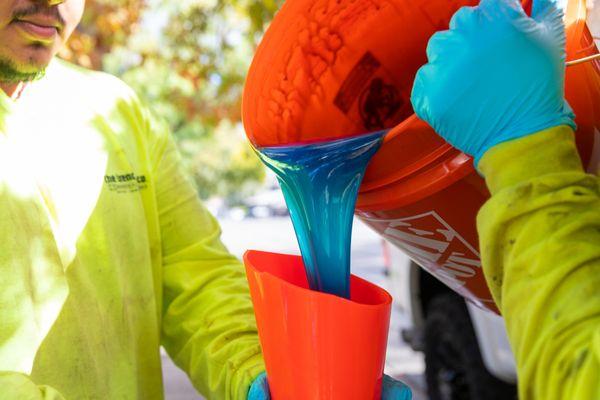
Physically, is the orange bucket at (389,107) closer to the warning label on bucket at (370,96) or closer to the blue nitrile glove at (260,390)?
the warning label on bucket at (370,96)

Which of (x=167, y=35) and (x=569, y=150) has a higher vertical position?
(x=167, y=35)

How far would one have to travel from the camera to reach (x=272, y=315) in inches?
52.1

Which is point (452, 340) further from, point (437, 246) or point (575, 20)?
point (575, 20)

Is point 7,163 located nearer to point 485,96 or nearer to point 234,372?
point 234,372

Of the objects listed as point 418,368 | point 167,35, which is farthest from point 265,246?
point 418,368

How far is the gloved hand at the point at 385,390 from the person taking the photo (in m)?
1.40

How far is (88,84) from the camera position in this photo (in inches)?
74.0

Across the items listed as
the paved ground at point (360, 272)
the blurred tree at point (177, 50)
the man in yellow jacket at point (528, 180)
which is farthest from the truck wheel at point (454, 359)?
the blurred tree at point (177, 50)

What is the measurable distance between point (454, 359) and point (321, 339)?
243 centimetres

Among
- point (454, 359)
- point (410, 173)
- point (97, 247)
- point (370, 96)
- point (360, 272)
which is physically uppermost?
point (370, 96)

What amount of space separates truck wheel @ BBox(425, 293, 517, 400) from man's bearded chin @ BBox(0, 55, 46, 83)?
2285 millimetres

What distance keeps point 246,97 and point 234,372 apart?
1.88ft

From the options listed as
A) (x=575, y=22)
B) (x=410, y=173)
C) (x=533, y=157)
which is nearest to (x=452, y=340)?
(x=410, y=173)

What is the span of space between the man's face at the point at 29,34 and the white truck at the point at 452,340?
2.04 meters
